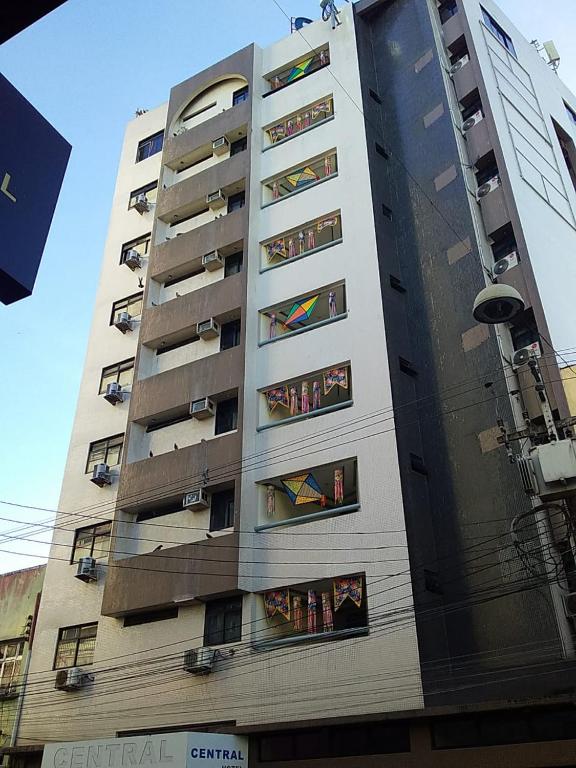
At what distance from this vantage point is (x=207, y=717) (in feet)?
55.8

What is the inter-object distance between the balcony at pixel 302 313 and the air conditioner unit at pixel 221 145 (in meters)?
8.71

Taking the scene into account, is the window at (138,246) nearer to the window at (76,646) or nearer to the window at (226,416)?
the window at (226,416)

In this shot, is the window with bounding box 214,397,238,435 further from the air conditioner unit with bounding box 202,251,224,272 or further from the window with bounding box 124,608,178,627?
the air conditioner unit with bounding box 202,251,224,272

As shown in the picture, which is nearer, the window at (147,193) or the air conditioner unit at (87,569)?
the air conditioner unit at (87,569)

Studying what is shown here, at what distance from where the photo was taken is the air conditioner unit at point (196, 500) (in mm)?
20016

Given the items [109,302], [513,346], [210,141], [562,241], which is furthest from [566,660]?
[210,141]

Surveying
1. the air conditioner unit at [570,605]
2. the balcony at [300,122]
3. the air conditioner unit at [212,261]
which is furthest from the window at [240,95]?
the air conditioner unit at [570,605]

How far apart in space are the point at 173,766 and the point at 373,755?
397cm

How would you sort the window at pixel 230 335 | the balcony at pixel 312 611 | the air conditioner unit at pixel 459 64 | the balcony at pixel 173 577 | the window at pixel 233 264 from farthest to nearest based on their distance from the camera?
1. the window at pixel 233 264
2. the air conditioner unit at pixel 459 64
3. the window at pixel 230 335
4. the balcony at pixel 173 577
5. the balcony at pixel 312 611

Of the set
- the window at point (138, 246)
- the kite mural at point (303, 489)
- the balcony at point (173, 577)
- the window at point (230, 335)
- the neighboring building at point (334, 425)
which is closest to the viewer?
the neighboring building at point (334, 425)

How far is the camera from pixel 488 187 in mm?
21688

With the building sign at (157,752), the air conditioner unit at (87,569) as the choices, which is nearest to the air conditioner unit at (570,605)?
the building sign at (157,752)

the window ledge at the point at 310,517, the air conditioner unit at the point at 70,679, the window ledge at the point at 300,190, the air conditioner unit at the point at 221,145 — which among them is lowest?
the air conditioner unit at the point at 70,679

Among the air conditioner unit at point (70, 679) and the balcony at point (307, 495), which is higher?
the balcony at point (307, 495)
